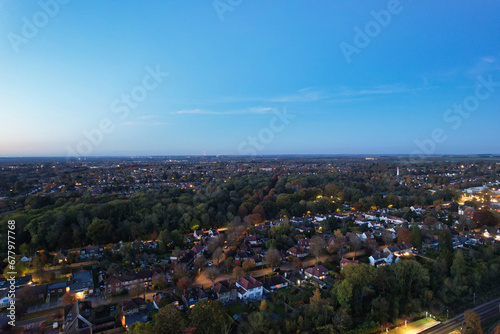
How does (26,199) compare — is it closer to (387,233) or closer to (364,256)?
(364,256)

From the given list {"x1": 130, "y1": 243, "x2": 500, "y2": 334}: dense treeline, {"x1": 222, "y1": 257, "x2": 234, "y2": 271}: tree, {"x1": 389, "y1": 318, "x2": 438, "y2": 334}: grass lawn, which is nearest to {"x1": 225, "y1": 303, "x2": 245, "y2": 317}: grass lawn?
{"x1": 130, "y1": 243, "x2": 500, "y2": 334}: dense treeline

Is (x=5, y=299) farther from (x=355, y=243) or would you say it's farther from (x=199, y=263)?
(x=355, y=243)

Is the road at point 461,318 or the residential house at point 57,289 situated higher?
the residential house at point 57,289

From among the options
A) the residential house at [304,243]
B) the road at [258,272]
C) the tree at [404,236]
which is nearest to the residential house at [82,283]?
the road at [258,272]

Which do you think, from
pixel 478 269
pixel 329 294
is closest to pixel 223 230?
pixel 329 294

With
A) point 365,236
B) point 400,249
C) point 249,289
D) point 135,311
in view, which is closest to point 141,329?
point 135,311

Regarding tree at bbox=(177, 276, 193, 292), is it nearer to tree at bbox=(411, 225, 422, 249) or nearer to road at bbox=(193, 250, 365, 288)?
road at bbox=(193, 250, 365, 288)

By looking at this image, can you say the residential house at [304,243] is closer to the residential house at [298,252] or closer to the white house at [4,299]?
the residential house at [298,252]
